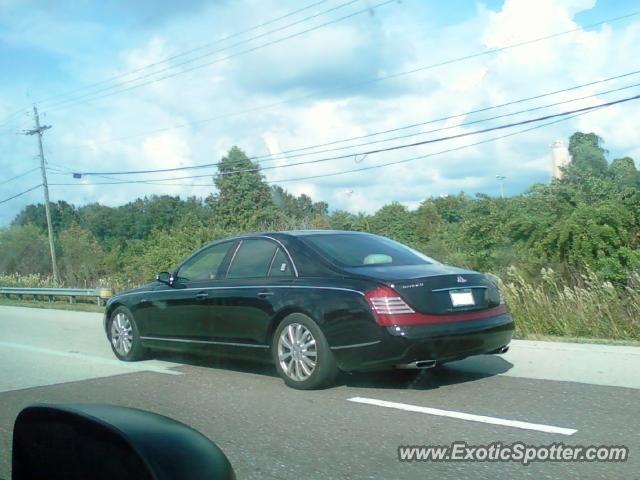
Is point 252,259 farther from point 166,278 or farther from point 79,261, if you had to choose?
point 79,261

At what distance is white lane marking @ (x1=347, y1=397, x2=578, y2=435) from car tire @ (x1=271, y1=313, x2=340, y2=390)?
0.42 meters

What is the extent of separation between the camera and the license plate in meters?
6.50

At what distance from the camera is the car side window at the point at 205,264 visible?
818 centimetres

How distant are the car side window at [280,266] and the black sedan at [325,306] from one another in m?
0.01

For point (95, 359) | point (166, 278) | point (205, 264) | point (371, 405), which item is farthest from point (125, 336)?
point (371, 405)

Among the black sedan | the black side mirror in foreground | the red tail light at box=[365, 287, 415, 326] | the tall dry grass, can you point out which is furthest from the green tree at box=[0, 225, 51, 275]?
the black side mirror in foreground

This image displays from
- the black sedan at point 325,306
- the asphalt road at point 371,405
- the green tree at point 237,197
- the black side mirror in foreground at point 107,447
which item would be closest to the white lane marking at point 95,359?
→ the asphalt road at point 371,405

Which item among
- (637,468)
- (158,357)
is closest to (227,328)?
(158,357)

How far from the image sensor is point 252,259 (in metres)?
7.80

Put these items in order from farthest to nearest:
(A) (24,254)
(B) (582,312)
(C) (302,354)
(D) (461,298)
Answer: (A) (24,254) < (B) (582,312) < (C) (302,354) < (D) (461,298)

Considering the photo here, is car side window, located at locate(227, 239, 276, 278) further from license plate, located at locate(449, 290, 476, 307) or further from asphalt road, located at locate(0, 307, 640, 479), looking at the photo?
license plate, located at locate(449, 290, 476, 307)

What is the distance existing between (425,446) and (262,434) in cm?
126

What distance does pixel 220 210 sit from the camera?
59469mm

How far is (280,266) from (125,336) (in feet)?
9.53
